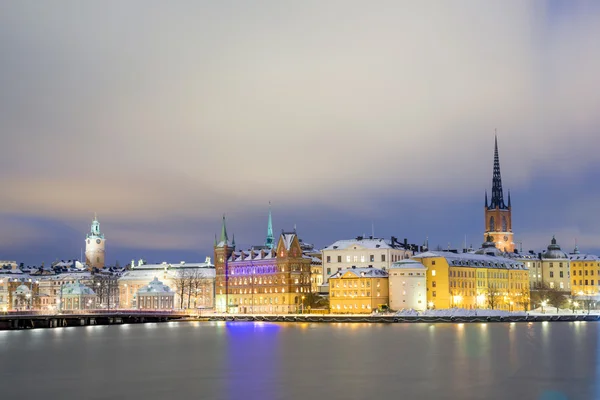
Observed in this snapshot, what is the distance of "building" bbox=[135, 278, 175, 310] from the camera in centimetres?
15875

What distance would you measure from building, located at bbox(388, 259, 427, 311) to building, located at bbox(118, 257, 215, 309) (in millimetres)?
51593

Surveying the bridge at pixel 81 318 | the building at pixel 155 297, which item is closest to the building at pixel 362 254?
the bridge at pixel 81 318

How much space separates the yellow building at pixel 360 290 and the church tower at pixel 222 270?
115 ft

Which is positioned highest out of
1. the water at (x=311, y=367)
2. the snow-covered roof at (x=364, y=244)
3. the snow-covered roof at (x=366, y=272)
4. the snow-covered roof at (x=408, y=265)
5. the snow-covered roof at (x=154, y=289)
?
the snow-covered roof at (x=364, y=244)

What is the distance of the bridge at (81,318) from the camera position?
116 metres

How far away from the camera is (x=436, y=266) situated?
126750mm

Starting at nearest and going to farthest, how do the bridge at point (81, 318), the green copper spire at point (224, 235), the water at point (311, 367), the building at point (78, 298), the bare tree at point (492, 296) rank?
1. the water at point (311, 367)
2. the bridge at point (81, 318)
3. the bare tree at point (492, 296)
4. the building at point (78, 298)
5. the green copper spire at point (224, 235)

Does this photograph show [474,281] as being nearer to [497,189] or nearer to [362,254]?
[362,254]

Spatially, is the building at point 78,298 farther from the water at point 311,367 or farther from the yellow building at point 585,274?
the yellow building at point 585,274

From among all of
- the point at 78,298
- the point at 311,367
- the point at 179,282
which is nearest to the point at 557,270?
the point at 179,282

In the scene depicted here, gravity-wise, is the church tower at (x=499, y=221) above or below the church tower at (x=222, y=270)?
above

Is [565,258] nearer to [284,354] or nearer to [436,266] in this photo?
[436,266]

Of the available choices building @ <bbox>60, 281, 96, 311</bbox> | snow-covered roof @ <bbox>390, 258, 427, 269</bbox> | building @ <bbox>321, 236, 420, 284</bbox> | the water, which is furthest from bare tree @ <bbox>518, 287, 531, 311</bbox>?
building @ <bbox>60, 281, 96, 311</bbox>

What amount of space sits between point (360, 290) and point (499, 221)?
7455 centimetres
